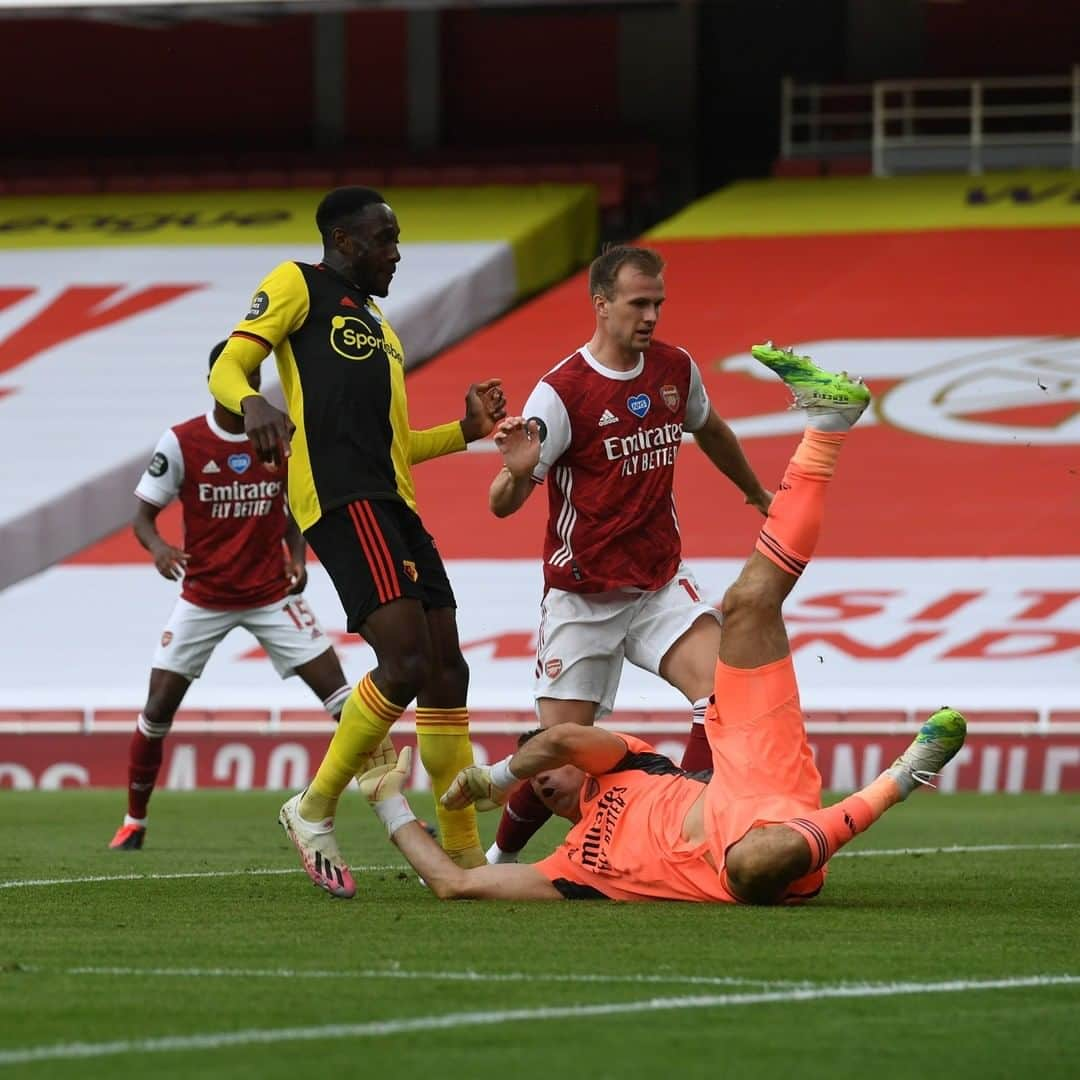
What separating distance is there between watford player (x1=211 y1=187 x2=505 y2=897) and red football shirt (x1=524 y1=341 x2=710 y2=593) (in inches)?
18.2

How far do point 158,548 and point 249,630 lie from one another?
67 cm

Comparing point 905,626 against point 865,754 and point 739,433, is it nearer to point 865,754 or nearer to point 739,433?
point 865,754

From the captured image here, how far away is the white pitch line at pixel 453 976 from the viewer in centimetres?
545

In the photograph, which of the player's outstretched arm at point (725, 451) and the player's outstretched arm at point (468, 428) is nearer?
the player's outstretched arm at point (468, 428)

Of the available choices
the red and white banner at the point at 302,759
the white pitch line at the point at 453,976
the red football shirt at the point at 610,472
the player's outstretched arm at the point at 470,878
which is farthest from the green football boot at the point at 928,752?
the red and white banner at the point at 302,759

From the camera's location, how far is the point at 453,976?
217 inches

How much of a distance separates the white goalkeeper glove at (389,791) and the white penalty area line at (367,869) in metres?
1.10

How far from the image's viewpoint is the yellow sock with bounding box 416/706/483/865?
8203 millimetres

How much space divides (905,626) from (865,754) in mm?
2669

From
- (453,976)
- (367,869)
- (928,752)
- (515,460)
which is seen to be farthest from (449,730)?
(453,976)

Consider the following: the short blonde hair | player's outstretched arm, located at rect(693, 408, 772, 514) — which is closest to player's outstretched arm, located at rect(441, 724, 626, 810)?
player's outstretched arm, located at rect(693, 408, 772, 514)

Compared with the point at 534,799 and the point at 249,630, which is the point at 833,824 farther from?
the point at 249,630

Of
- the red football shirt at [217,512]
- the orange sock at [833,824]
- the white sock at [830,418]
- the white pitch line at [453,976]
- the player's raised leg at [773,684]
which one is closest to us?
the white pitch line at [453,976]

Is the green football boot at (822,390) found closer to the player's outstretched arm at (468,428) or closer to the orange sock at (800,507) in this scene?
the orange sock at (800,507)
